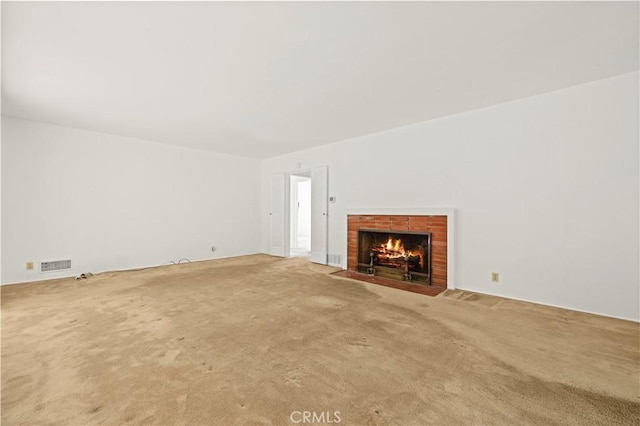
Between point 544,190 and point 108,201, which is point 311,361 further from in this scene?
point 108,201

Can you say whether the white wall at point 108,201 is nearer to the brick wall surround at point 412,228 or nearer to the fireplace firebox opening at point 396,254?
the brick wall surround at point 412,228

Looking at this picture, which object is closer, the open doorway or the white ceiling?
the white ceiling

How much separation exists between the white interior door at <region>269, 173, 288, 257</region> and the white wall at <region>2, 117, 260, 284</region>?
81 cm

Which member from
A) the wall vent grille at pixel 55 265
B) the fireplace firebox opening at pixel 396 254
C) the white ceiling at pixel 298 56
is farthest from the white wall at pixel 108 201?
the fireplace firebox opening at pixel 396 254

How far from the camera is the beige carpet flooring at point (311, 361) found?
4.98 ft

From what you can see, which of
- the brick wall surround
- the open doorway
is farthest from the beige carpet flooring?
the open doorway

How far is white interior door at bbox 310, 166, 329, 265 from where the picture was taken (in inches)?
229

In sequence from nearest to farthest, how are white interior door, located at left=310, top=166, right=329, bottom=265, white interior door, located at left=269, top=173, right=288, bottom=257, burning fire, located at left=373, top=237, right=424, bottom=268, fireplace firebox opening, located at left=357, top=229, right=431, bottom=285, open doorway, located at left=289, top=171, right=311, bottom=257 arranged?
1. fireplace firebox opening, located at left=357, top=229, right=431, bottom=285
2. burning fire, located at left=373, top=237, right=424, bottom=268
3. white interior door, located at left=310, top=166, right=329, bottom=265
4. white interior door, located at left=269, top=173, right=288, bottom=257
5. open doorway, located at left=289, top=171, right=311, bottom=257

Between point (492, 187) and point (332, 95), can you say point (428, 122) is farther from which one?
point (332, 95)

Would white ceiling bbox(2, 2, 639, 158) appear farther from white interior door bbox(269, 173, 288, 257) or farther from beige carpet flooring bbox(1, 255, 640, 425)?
white interior door bbox(269, 173, 288, 257)

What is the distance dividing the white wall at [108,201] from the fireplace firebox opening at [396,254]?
3435mm

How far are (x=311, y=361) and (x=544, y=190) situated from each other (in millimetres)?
3336

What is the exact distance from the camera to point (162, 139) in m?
5.42

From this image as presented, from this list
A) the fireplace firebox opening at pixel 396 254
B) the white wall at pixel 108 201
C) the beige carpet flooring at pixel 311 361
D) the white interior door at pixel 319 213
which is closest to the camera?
the beige carpet flooring at pixel 311 361
